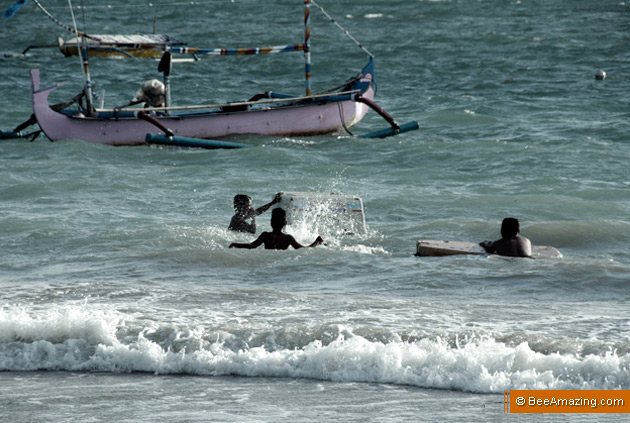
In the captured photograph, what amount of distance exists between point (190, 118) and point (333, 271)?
10.4 metres

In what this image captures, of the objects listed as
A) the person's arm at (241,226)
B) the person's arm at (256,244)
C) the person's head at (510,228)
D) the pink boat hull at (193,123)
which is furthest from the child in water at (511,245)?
the pink boat hull at (193,123)

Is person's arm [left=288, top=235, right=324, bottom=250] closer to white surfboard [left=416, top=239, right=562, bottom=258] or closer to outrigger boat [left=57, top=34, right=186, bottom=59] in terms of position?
white surfboard [left=416, top=239, right=562, bottom=258]

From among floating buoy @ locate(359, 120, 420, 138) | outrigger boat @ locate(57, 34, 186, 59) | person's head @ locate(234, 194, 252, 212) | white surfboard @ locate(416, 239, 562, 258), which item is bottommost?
white surfboard @ locate(416, 239, 562, 258)

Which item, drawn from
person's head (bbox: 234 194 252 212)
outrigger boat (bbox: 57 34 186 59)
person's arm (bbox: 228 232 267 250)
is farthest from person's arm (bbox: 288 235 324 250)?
outrigger boat (bbox: 57 34 186 59)

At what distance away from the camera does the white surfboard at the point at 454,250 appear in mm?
10773

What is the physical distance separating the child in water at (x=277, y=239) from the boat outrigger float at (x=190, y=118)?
8.31 metres

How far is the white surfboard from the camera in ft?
35.3

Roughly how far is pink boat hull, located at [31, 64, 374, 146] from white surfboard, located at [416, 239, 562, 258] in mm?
10172

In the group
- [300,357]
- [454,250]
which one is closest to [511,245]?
[454,250]

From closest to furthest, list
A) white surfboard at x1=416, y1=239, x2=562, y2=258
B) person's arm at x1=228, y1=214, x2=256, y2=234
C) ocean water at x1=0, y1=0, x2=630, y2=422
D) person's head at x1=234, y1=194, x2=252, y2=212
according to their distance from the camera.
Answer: ocean water at x1=0, y1=0, x2=630, y2=422 < white surfboard at x1=416, y1=239, x2=562, y2=258 < person's head at x1=234, y1=194, x2=252, y2=212 < person's arm at x1=228, y1=214, x2=256, y2=234

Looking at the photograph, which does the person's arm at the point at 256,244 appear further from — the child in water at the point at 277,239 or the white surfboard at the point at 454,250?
the white surfboard at the point at 454,250

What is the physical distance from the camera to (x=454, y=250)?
35.3 feet

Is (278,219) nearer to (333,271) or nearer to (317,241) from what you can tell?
(317,241)

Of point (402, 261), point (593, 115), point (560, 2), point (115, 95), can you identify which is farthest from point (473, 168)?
point (560, 2)
